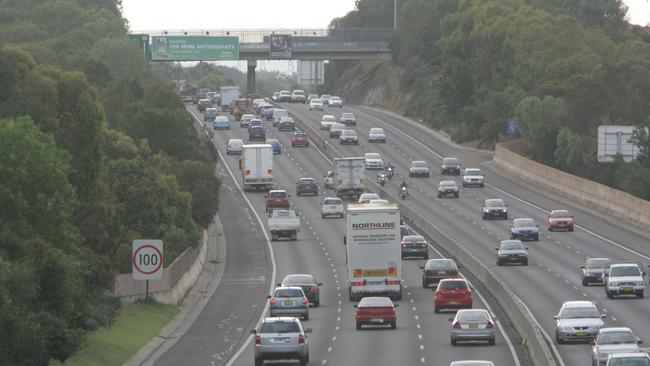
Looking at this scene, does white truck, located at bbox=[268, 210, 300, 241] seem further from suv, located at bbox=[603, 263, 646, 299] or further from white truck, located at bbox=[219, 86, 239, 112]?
white truck, located at bbox=[219, 86, 239, 112]

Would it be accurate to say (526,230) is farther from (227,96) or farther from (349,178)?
(227,96)

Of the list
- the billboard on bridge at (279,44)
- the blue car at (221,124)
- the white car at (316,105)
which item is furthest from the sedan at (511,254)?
the billboard on bridge at (279,44)

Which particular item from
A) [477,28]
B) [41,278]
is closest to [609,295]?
[41,278]

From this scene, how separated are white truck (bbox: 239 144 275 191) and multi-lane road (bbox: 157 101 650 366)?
102 cm

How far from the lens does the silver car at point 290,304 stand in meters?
58.6

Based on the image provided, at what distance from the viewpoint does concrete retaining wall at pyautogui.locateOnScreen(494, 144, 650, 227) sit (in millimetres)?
95625

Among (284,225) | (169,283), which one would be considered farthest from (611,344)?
(284,225)

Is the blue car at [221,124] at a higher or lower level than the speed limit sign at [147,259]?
lower

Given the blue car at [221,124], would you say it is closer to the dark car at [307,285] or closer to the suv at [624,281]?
the dark car at [307,285]

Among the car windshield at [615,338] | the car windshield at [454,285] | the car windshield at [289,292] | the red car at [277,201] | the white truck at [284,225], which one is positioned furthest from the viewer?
the red car at [277,201]

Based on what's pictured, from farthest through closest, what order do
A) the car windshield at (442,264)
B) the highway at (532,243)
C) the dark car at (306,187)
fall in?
the dark car at (306,187) < the car windshield at (442,264) < the highway at (532,243)

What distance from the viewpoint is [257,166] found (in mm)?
115188

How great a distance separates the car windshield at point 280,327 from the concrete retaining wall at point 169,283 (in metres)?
15.0

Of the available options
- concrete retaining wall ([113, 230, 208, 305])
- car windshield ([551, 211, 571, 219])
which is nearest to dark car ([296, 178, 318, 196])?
car windshield ([551, 211, 571, 219])
